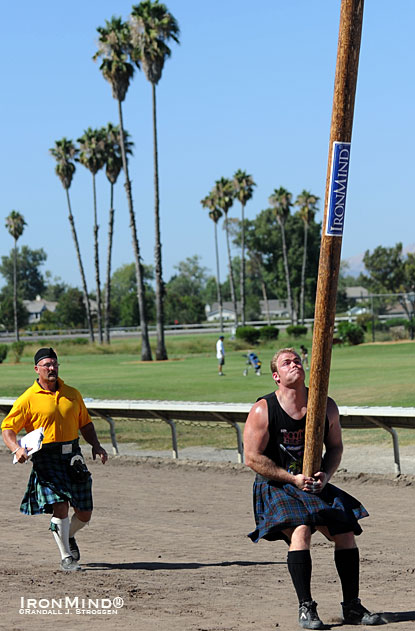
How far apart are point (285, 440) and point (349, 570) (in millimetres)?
818

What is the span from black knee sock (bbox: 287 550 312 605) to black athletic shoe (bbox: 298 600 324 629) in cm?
3

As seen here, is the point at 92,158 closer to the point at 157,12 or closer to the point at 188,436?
the point at 157,12

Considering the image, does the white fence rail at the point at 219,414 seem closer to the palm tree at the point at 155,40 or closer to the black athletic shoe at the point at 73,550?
the black athletic shoe at the point at 73,550

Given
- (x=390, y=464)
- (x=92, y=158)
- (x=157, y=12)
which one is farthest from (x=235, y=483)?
(x=92, y=158)

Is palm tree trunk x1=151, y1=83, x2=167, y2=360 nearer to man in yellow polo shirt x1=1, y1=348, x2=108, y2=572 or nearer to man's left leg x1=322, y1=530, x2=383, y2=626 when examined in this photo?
man in yellow polo shirt x1=1, y1=348, x2=108, y2=572

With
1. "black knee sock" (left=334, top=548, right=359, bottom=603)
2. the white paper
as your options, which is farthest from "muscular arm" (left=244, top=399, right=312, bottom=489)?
the white paper

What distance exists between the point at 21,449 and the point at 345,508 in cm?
275

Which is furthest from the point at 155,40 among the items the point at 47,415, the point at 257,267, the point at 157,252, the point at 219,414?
the point at 257,267

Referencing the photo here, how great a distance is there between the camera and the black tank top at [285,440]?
563cm

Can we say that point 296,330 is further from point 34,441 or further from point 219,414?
point 34,441

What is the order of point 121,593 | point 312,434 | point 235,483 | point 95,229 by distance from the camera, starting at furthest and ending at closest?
point 95,229, point 235,483, point 121,593, point 312,434

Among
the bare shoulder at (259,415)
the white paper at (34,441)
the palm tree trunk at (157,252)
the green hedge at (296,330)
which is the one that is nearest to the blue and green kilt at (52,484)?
the white paper at (34,441)

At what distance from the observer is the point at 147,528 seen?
9672mm

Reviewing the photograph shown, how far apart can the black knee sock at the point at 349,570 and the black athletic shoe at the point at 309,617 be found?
0.26 meters
